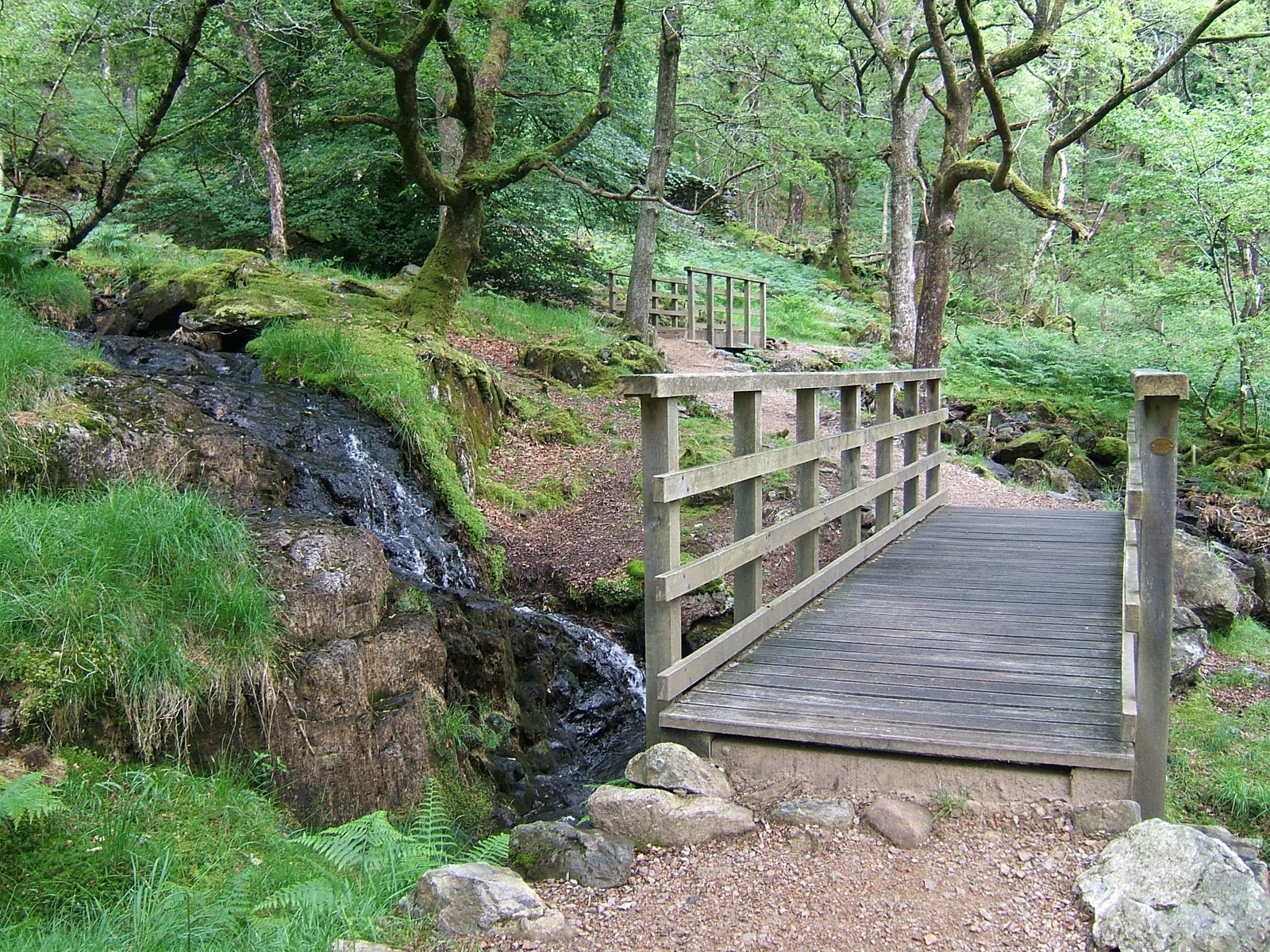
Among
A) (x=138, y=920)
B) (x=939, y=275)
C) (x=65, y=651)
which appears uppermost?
(x=939, y=275)

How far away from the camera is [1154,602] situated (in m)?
3.85

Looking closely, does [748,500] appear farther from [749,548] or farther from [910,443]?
[910,443]

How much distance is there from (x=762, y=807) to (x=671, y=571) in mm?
1133

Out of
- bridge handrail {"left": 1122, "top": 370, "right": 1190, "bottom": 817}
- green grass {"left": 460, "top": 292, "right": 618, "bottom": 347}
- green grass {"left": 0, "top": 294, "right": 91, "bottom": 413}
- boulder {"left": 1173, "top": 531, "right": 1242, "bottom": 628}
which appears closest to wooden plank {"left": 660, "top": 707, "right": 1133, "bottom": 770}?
bridge handrail {"left": 1122, "top": 370, "right": 1190, "bottom": 817}

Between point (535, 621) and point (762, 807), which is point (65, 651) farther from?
point (535, 621)

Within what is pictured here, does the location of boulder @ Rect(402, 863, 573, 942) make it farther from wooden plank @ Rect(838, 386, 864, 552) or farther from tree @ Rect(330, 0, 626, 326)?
tree @ Rect(330, 0, 626, 326)

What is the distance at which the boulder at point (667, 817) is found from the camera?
3.81 metres

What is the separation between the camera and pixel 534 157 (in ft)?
36.0

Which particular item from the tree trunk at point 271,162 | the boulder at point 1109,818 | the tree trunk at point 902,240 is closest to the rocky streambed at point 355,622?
the boulder at point 1109,818

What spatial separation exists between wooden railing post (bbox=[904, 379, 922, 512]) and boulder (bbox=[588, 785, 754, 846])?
17.5 ft

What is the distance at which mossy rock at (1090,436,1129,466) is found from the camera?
14.9 meters

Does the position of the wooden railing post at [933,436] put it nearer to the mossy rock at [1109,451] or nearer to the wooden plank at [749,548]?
the wooden plank at [749,548]

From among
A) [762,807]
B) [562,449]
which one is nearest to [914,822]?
[762,807]


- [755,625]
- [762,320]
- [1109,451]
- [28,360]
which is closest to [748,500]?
[755,625]
